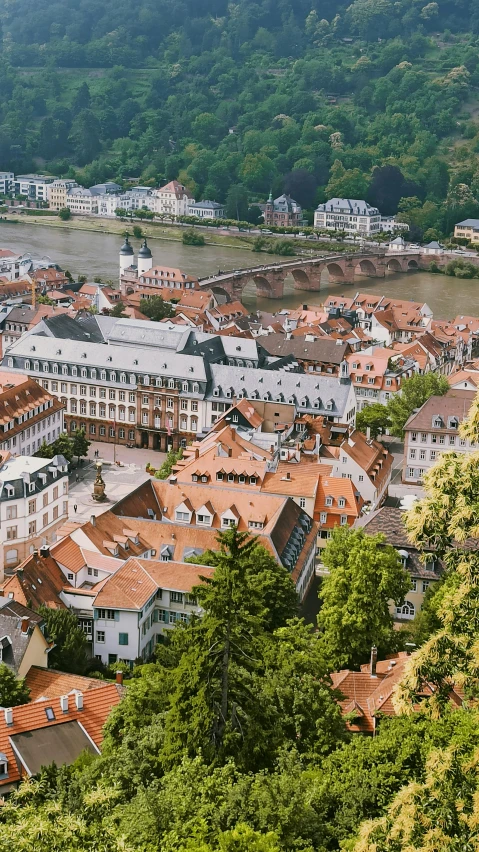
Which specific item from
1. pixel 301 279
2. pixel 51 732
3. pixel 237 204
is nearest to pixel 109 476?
pixel 51 732

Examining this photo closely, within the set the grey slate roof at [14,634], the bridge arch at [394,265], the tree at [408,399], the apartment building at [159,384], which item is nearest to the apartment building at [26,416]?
the apartment building at [159,384]

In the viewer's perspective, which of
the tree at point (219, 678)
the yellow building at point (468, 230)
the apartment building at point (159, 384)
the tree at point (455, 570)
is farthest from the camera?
the yellow building at point (468, 230)

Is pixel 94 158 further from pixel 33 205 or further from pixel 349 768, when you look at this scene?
pixel 349 768

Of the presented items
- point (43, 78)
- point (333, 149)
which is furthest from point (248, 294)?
point (43, 78)

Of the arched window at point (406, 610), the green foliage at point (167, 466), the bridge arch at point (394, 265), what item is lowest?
the bridge arch at point (394, 265)

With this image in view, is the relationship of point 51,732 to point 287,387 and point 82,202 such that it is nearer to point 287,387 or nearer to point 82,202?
point 287,387

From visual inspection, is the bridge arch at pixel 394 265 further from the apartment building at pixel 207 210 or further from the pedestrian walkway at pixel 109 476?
the pedestrian walkway at pixel 109 476

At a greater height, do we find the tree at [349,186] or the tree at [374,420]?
the tree at [349,186]
